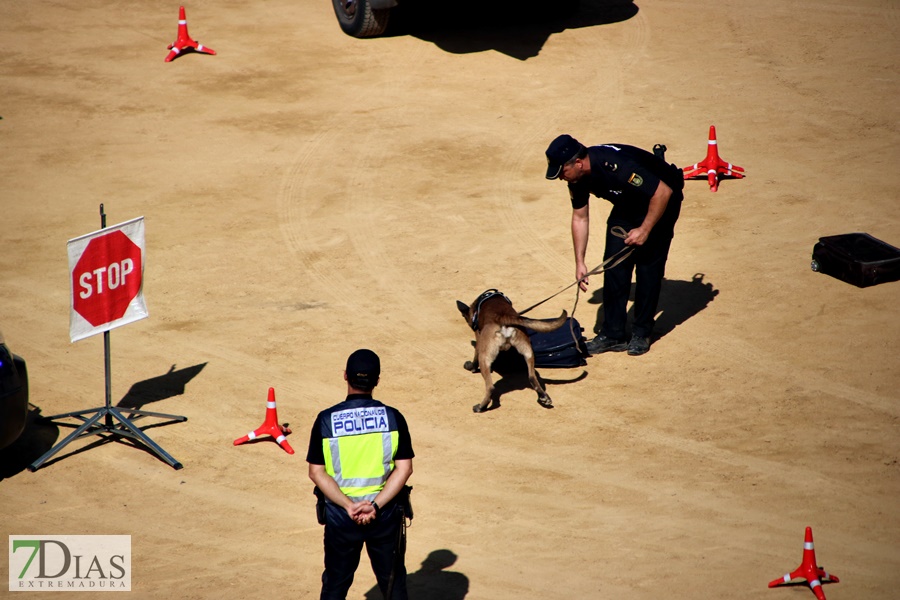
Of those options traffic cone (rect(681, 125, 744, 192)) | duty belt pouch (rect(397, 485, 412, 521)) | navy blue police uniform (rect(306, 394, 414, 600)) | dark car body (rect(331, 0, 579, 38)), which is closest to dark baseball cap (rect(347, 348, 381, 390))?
navy blue police uniform (rect(306, 394, 414, 600))

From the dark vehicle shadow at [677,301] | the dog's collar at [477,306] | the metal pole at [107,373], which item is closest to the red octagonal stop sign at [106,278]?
the metal pole at [107,373]

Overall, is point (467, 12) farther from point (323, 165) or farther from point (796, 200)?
point (796, 200)

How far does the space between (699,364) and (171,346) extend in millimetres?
5006

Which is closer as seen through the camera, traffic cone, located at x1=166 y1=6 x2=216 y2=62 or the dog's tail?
the dog's tail

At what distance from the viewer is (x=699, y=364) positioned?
10289 millimetres

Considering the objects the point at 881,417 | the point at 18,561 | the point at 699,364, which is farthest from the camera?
the point at 699,364

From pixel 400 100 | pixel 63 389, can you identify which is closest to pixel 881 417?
pixel 63 389

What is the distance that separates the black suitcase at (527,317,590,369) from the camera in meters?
10.3

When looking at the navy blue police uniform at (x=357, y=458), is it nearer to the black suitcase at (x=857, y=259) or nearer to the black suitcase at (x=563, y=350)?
the black suitcase at (x=563, y=350)

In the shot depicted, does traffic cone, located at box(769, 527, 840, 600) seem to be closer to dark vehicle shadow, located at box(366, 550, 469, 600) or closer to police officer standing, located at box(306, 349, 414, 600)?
dark vehicle shadow, located at box(366, 550, 469, 600)

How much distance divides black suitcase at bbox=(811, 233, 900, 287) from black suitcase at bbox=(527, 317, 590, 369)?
303 centimetres

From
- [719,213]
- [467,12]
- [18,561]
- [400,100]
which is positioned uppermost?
[467,12]

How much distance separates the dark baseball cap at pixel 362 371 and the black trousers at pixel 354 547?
0.71m

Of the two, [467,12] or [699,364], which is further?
[467,12]
